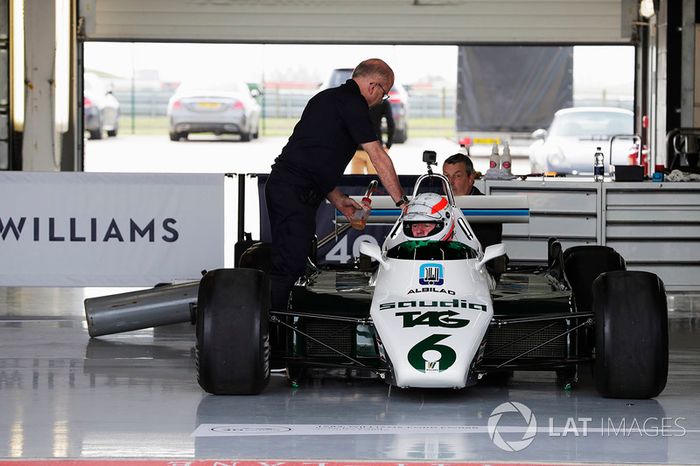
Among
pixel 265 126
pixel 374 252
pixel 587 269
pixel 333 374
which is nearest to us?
pixel 374 252

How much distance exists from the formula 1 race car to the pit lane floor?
0.58 ft

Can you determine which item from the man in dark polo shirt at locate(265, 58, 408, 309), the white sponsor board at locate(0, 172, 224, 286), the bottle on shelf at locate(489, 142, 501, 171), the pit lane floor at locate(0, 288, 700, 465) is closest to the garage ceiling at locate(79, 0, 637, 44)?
the bottle on shelf at locate(489, 142, 501, 171)

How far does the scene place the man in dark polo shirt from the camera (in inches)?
299

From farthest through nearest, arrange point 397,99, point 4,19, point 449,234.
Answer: point 397,99 → point 4,19 → point 449,234

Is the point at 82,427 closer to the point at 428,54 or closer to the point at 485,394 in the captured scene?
the point at 485,394

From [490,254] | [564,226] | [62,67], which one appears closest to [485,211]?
[490,254]

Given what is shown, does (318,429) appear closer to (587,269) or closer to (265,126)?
(587,269)

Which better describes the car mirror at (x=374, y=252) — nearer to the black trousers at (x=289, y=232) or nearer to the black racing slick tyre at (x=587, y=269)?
the black trousers at (x=289, y=232)

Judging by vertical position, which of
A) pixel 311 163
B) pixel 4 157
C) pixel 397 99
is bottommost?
pixel 311 163

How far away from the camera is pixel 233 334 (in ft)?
21.9

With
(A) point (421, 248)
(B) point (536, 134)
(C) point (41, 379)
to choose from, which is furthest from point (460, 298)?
(B) point (536, 134)

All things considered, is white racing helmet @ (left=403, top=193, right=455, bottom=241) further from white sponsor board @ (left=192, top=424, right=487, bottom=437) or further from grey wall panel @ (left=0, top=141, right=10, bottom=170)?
grey wall panel @ (left=0, top=141, right=10, bottom=170)

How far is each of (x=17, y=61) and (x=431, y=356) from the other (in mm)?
9773

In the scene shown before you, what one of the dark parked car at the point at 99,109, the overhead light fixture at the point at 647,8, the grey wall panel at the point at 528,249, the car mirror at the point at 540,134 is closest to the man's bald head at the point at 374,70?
the grey wall panel at the point at 528,249
